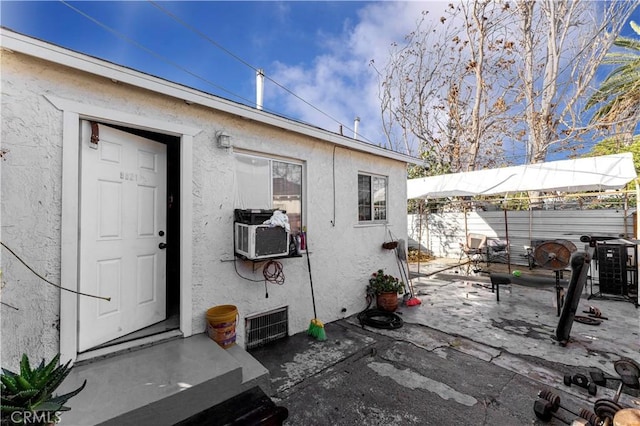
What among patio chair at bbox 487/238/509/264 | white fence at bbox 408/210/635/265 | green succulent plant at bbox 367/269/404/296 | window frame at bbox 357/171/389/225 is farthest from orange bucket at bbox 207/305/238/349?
patio chair at bbox 487/238/509/264

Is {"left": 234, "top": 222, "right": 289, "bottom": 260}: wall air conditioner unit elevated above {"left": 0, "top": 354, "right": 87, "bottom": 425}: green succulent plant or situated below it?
above

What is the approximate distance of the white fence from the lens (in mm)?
7781

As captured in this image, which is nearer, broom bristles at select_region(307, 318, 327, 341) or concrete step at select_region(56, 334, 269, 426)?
concrete step at select_region(56, 334, 269, 426)

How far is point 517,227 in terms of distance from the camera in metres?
9.55

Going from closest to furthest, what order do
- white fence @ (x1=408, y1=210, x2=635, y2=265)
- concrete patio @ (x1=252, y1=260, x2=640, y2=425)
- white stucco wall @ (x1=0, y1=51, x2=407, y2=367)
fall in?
1. white stucco wall @ (x1=0, y1=51, x2=407, y2=367)
2. concrete patio @ (x1=252, y1=260, x2=640, y2=425)
3. white fence @ (x1=408, y1=210, x2=635, y2=265)

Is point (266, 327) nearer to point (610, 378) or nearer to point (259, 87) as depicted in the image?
point (610, 378)

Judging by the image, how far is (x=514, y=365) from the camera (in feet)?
11.2

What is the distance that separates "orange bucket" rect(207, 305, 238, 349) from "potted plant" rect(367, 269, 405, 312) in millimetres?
3006

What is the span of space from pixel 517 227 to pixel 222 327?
10374mm

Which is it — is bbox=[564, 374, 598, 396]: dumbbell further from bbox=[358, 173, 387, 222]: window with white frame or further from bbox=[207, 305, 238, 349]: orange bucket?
bbox=[207, 305, 238, 349]: orange bucket

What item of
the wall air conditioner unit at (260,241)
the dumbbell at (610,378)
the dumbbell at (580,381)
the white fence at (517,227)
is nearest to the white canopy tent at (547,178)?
the white fence at (517,227)

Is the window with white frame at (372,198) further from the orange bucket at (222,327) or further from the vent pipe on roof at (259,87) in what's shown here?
the orange bucket at (222,327)

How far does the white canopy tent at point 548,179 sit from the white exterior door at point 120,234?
819 cm

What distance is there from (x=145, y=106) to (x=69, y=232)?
59.8 inches
